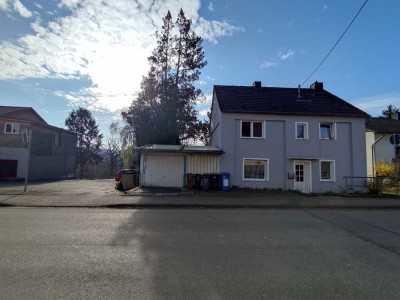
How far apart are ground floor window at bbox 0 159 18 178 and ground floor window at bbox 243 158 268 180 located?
23.7m

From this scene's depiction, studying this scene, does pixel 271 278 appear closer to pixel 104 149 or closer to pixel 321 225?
pixel 321 225

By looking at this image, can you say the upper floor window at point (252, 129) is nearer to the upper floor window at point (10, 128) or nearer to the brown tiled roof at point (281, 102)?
the brown tiled roof at point (281, 102)

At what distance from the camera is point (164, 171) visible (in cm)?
2044

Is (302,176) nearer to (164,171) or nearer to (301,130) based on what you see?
(301,130)

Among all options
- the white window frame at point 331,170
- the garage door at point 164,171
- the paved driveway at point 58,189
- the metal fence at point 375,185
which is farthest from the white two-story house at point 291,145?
the paved driveway at point 58,189

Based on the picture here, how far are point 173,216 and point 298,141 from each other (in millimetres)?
13690

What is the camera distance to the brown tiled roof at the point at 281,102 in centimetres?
2125

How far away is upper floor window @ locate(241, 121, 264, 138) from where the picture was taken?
2108 centimetres

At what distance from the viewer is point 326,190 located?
20641mm

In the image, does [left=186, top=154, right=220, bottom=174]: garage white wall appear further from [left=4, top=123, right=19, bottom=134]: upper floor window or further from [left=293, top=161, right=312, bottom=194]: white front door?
[left=4, top=123, right=19, bottom=134]: upper floor window

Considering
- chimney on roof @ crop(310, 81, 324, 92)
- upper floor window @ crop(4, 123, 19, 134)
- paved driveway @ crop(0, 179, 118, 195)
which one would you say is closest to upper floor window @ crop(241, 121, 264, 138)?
chimney on roof @ crop(310, 81, 324, 92)

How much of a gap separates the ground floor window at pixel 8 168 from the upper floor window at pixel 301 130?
89.2 ft

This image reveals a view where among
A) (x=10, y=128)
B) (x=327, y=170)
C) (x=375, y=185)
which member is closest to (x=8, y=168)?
(x=10, y=128)

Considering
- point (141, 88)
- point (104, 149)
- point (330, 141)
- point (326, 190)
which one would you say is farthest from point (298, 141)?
point (104, 149)
